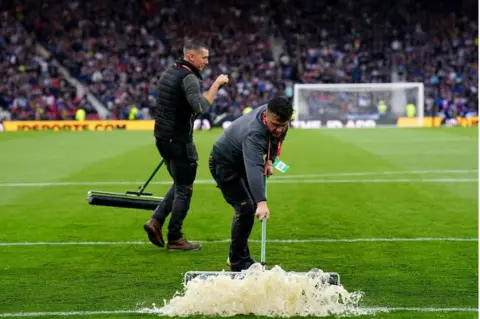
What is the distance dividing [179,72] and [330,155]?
53.9 ft

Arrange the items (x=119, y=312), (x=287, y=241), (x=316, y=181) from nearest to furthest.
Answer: (x=119, y=312) → (x=287, y=241) → (x=316, y=181)

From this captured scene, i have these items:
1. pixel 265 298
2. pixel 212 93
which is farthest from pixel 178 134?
pixel 265 298

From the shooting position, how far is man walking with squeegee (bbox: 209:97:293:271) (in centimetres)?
814

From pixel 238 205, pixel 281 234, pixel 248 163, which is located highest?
pixel 248 163

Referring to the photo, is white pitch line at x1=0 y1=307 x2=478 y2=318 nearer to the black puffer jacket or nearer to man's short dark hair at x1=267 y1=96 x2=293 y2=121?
man's short dark hair at x1=267 y1=96 x2=293 y2=121

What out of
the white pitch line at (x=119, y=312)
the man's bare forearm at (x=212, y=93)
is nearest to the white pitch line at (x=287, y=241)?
the man's bare forearm at (x=212, y=93)

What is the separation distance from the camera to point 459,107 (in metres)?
51.3

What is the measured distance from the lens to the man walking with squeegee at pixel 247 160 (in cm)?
814

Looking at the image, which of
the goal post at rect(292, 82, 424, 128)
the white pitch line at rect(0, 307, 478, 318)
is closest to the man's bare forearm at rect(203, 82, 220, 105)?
the white pitch line at rect(0, 307, 478, 318)

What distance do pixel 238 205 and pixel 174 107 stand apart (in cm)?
197

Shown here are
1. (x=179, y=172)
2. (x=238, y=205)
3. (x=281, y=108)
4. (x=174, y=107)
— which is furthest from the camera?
(x=179, y=172)

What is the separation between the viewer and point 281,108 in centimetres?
807

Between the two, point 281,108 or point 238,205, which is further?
point 238,205

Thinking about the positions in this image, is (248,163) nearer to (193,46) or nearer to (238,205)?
(238,205)
